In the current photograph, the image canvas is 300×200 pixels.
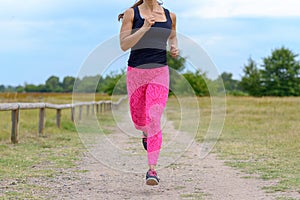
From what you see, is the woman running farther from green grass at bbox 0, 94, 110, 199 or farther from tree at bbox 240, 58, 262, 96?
tree at bbox 240, 58, 262, 96

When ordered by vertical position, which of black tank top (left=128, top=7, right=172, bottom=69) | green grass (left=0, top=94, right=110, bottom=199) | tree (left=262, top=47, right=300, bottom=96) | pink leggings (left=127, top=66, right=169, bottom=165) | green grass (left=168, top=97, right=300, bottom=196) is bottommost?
green grass (left=0, top=94, right=110, bottom=199)

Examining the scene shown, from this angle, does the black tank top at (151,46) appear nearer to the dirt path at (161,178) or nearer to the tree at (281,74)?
the dirt path at (161,178)

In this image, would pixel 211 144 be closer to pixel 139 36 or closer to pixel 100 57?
pixel 100 57

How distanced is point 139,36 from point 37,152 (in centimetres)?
457

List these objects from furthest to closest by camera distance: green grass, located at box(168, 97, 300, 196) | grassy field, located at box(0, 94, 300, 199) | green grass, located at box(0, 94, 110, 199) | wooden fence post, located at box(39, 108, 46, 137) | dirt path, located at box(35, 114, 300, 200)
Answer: wooden fence post, located at box(39, 108, 46, 137) < green grass, located at box(168, 97, 300, 196) < grassy field, located at box(0, 94, 300, 199) < green grass, located at box(0, 94, 110, 199) < dirt path, located at box(35, 114, 300, 200)

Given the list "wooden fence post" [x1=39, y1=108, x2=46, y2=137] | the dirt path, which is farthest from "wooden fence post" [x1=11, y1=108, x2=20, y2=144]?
the dirt path

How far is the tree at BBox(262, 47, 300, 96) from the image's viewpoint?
75.5 metres

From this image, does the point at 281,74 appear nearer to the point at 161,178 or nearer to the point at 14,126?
the point at 14,126

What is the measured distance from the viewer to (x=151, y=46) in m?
5.28

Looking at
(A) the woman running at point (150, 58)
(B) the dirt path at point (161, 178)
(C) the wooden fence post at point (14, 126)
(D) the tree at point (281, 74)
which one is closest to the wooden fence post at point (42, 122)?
(C) the wooden fence post at point (14, 126)

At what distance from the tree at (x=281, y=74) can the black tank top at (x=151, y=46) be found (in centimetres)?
7126

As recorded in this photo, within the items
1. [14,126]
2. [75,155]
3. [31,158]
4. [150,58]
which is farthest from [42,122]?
[150,58]

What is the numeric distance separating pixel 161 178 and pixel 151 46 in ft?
6.01

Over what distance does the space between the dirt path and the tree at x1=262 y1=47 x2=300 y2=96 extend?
68746mm
